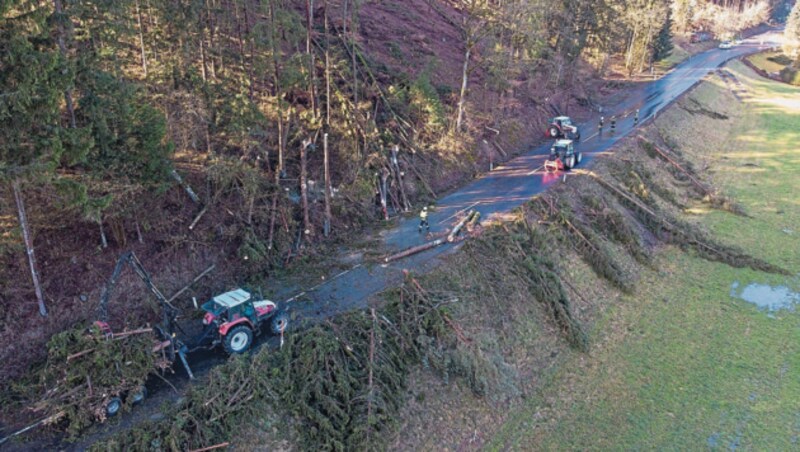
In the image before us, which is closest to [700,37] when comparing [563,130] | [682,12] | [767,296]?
[682,12]

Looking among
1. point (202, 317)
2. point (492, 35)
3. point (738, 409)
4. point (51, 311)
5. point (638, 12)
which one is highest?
point (638, 12)

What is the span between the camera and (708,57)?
81562mm

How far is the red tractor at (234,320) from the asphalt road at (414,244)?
2.13ft

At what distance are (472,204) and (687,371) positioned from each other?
12954 millimetres

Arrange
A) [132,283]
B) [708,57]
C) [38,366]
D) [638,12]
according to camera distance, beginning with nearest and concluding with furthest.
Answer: [38,366]
[132,283]
[638,12]
[708,57]

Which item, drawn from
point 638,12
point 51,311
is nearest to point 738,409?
point 51,311

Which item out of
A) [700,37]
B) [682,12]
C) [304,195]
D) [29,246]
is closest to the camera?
[29,246]

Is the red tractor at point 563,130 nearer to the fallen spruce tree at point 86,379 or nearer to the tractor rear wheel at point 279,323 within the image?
the tractor rear wheel at point 279,323

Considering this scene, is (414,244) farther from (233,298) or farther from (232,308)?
(232,308)

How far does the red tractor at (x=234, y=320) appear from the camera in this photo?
16.1 metres

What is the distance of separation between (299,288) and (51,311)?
332 inches

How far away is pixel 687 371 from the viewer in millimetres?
20750

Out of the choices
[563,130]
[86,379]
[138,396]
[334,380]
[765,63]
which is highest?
[765,63]

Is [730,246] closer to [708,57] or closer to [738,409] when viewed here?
[738,409]
